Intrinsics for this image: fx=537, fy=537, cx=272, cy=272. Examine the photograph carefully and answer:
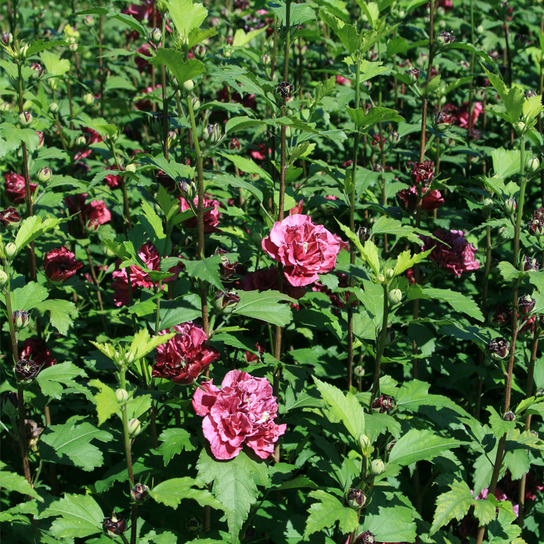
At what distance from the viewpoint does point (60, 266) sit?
8.41 ft

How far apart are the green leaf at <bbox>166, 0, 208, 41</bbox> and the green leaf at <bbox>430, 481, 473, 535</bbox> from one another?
5.80 ft

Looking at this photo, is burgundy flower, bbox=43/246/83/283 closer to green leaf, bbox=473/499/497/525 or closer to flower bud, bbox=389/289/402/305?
flower bud, bbox=389/289/402/305

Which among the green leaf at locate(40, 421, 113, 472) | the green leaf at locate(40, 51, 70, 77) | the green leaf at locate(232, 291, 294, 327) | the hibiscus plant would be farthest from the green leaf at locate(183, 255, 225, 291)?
the green leaf at locate(40, 51, 70, 77)

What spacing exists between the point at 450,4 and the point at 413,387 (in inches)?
169

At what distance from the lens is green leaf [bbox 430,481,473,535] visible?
179 centimetres

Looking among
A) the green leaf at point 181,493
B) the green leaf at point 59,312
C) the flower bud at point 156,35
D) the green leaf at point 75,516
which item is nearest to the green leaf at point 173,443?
the green leaf at point 181,493

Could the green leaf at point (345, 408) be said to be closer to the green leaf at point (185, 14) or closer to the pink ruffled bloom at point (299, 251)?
the pink ruffled bloom at point (299, 251)

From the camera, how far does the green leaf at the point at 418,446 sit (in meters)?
1.77

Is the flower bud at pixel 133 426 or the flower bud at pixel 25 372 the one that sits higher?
the flower bud at pixel 25 372

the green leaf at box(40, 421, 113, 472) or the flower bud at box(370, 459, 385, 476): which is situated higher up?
the flower bud at box(370, 459, 385, 476)

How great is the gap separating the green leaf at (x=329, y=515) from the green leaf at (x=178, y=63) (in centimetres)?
131

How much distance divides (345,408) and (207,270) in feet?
1.92

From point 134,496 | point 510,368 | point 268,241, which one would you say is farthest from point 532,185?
point 134,496

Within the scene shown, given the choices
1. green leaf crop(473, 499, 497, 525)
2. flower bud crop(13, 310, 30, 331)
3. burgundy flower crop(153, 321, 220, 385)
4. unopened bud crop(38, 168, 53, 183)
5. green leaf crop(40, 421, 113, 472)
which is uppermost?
unopened bud crop(38, 168, 53, 183)
